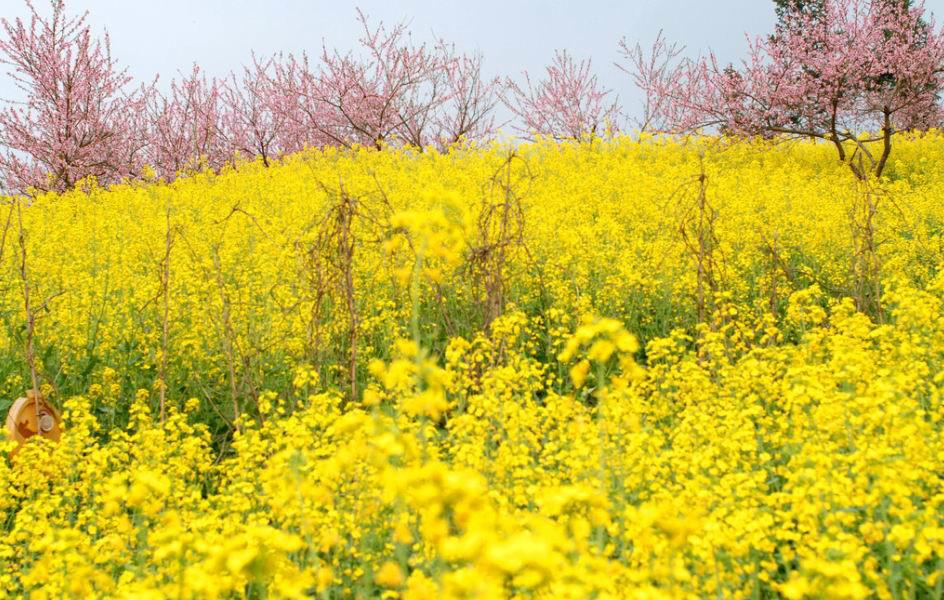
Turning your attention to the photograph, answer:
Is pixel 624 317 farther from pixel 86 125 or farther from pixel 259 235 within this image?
pixel 86 125

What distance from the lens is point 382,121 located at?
1866 cm

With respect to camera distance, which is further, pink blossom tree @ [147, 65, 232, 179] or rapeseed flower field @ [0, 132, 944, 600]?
pink blossom tree @ [147, 65, 232, 179]

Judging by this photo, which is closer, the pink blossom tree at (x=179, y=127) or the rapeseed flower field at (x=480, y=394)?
the rapeseed flower field at (x=480, y=394)

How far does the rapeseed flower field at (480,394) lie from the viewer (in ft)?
6.15

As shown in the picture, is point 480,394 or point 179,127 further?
point 179,127

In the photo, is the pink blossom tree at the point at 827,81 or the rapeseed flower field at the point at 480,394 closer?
the rapeseed flower field at the point at 480,394

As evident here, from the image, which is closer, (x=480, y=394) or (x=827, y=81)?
(x=480, y=394)

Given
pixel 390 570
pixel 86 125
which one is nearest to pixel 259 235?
pixel 390 570

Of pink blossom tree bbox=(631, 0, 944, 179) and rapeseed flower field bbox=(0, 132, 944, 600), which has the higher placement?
pink blossom tree bbox=(631, 0, 944, 179)

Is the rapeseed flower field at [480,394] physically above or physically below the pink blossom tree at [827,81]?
below

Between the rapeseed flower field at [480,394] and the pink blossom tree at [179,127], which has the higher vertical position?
the pink blossom tree at [179,127]

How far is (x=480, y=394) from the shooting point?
3.93 metres

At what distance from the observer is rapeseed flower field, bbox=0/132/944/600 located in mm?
1874

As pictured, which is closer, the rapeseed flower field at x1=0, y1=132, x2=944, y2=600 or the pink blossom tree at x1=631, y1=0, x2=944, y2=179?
the rapeseed flower field at x1=0, y1=132, x2=944, y2=600
